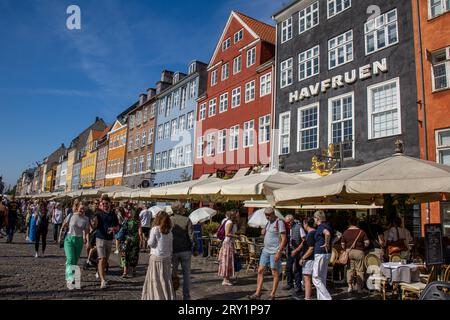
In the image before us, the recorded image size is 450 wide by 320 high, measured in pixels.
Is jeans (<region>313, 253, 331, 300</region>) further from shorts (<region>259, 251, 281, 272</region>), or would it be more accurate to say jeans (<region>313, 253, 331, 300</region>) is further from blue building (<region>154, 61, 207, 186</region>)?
blue building (<region>154, 61, 207, 186</region>)

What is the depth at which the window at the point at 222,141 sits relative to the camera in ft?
93.1

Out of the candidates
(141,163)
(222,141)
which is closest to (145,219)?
(222,141)

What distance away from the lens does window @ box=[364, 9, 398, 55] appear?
16281 millimetres

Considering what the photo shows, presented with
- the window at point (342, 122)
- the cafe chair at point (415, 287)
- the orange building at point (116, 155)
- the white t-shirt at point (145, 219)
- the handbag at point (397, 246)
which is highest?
the orange building at point (116, 155)

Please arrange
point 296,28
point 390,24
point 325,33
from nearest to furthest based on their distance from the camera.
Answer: point 390,24 < point 325,33 < point 296,28

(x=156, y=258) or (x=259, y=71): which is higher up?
(x=259, y=71)

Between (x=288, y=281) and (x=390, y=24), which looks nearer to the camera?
(x=288, y=281)

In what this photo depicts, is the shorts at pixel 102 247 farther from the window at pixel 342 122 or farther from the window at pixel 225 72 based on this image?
the window at pixel 225 72

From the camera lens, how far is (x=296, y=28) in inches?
873

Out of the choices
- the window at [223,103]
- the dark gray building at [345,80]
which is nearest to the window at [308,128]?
the dark gray building at [345,80]

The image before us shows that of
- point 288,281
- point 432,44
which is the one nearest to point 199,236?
point 288,281

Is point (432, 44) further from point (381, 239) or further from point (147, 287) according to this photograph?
point (147, 287)

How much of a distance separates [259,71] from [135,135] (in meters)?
27.4
